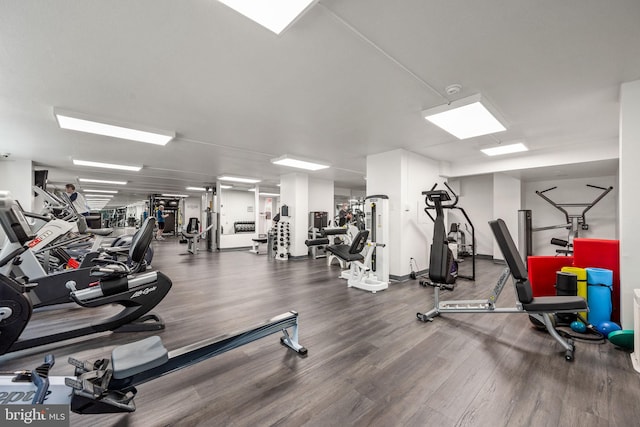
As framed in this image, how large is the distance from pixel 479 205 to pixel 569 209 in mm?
2082

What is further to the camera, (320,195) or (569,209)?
(320,195)

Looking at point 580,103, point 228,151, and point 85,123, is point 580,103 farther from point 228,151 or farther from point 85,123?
point 85,123

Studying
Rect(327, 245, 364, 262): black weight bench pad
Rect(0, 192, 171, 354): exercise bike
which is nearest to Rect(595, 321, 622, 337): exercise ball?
Rect(327, 245, 364, 262): black weight bench pad

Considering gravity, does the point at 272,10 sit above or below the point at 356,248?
above

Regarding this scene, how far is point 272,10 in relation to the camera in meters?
1.58

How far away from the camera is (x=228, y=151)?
17.4ft

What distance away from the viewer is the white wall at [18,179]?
572 cm

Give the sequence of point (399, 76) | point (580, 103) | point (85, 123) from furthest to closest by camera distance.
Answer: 1. point (85, 123)
2. point (580, 103)
3. point (399, 76)

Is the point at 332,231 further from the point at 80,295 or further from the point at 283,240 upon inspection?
the point at 80,295

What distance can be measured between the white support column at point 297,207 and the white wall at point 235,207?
321cm

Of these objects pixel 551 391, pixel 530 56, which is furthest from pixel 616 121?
pixel 551 391

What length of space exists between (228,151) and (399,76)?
3919 millimetres

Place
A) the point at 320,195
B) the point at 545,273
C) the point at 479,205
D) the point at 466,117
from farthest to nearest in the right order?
the point at 320,195 < the point at 479,205 < the point at 545,273 < the point at 466,117

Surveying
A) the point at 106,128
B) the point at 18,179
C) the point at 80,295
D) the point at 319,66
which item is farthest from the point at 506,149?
the point at 18,179
